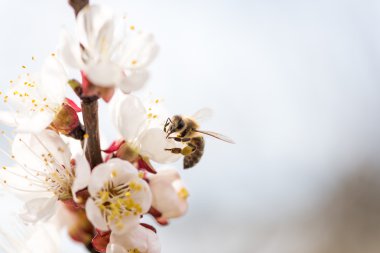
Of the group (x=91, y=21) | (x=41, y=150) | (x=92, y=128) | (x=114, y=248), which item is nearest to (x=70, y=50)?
(x=91, y=21)

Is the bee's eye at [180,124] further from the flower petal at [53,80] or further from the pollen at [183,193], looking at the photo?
the flower petal at [53,80]

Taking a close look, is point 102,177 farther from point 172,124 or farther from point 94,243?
point 172,124

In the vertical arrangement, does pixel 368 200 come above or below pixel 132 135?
below

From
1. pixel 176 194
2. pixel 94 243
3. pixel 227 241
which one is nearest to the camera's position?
pixel 94 243

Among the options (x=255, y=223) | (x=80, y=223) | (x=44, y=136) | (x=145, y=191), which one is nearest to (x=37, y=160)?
(x=44, y=136)

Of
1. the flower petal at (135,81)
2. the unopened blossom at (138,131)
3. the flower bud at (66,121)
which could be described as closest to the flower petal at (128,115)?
the unopened blossom at (138,131)

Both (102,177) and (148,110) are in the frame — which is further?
(148,110)

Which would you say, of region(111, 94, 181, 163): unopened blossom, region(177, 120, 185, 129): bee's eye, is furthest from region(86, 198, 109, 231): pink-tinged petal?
region(177, 120, 185, 129): bee's eye
